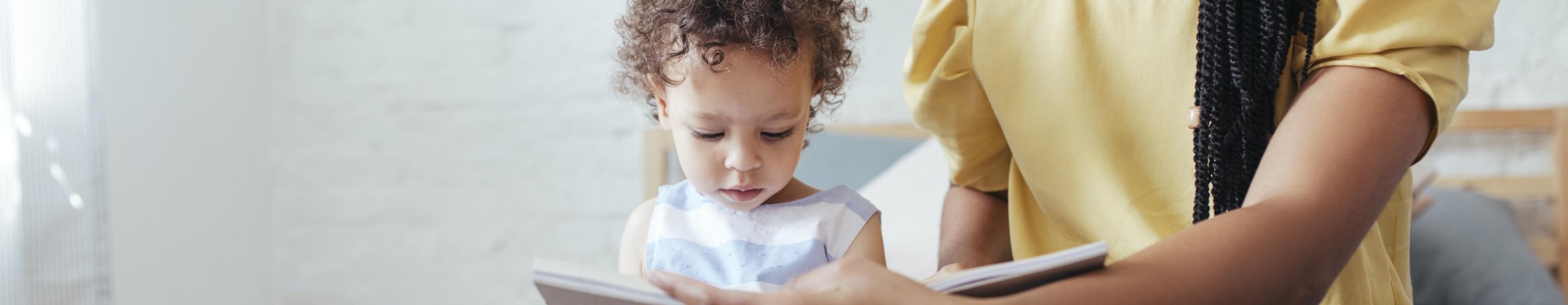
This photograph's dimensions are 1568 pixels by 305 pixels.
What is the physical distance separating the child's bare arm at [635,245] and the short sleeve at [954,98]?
10.2 inches

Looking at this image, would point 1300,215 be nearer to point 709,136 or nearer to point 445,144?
point 709,136

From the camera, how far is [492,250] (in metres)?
2.31

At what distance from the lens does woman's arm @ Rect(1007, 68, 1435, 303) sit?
47cm

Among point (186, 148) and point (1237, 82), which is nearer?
point (1237, 82)

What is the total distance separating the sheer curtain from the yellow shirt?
157cm

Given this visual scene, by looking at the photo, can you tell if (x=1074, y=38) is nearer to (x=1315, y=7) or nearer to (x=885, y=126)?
(x=1315, y=7)

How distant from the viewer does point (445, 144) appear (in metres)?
2.29

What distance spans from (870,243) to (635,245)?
7.6 inches

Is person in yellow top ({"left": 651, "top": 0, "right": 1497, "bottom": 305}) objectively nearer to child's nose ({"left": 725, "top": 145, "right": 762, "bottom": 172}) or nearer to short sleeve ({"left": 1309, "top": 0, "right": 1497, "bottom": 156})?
short sleeve ({"left": 1309, "top": 0, "right": 1497, "bottom": 156})

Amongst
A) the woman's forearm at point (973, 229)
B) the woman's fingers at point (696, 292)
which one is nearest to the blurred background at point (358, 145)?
the woman's forearm at point (973, 229)

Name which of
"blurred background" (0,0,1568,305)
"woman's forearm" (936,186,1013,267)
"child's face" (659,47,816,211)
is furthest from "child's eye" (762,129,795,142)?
"blurred background" (0,0,1568,305)

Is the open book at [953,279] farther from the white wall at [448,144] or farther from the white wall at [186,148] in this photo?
the white wall at [186,148]

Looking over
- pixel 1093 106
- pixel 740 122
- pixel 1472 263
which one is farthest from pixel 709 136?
pixel 1472 263

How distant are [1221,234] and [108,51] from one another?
2.05 metres
